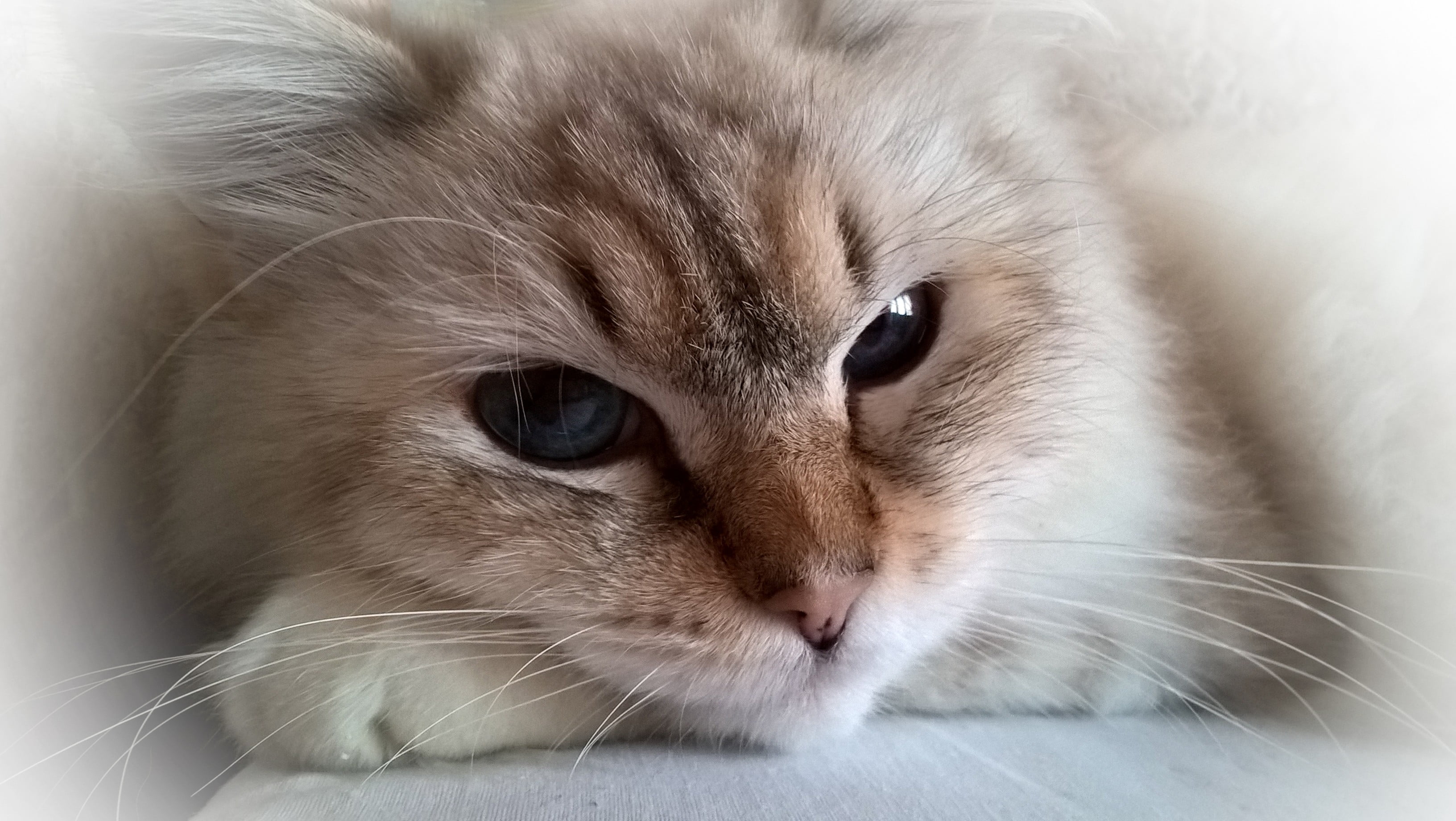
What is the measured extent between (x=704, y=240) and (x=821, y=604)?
1.01 ft

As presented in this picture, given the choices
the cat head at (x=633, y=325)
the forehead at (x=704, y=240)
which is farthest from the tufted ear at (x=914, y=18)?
the forehead at (x=704, y=240)

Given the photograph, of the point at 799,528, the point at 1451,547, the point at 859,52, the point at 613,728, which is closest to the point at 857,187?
the point at 859,52

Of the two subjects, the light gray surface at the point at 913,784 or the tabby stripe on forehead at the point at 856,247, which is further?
the tabby stripe on forehead at the point at 856,247

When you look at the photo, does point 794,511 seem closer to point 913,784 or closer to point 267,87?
point 913,784

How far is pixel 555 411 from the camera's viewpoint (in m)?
0.79

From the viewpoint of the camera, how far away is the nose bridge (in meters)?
0.71

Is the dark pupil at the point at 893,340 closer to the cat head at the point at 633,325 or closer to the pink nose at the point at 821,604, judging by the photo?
the cat head at the point at 633,325

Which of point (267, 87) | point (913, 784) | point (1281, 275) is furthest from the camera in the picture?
point (1281, 275)

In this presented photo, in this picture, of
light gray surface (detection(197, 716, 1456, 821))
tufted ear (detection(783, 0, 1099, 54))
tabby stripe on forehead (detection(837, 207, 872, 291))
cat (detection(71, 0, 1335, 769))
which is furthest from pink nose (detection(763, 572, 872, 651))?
tufted ear (detection(783, 0, 1099, 54))

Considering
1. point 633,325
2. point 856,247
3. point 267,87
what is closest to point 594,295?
point 633,325

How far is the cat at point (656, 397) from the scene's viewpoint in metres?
0.75

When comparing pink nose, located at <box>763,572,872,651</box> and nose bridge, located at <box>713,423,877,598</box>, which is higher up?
nose bridge, located at <box>713,423,877,598</box>

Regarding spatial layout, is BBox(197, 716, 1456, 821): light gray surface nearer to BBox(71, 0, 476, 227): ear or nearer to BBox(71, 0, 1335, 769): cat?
BBox(71, 0, 1335, 769): cat

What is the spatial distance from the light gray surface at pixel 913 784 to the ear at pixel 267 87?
20.9 inches
